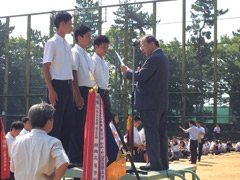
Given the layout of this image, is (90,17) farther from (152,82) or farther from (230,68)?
(152,82)

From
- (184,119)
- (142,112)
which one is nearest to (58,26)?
(142,112)

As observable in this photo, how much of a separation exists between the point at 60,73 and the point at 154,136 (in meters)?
1.55

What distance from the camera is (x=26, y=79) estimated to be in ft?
113

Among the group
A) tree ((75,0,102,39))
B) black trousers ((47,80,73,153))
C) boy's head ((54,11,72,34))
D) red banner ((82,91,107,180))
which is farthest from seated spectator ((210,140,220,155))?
red banner ((82,91,107,180))

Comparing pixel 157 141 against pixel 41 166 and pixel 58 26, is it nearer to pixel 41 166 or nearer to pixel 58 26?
pixel 58 26

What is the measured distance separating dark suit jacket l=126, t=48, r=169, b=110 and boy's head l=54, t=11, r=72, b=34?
102 cm

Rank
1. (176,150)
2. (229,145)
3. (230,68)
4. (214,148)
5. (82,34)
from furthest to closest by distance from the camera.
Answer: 1. (230,68)
2. (229,145)
3. (214,148)
4. (176,150)
5. (82,34)

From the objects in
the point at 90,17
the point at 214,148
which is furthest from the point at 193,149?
the point at 90,17

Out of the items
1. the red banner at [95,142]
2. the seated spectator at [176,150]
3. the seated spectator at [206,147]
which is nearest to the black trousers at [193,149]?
the seated spectator at [176,150]

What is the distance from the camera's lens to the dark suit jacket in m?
6.43

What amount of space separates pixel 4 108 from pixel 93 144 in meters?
30.4

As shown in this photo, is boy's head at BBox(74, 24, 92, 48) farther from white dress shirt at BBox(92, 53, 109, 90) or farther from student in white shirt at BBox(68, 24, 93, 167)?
white dress shirt at BBox(92, 53, 109, 90)

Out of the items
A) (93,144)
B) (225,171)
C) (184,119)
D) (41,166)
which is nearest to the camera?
(41,166)

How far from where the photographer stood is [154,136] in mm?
6461
